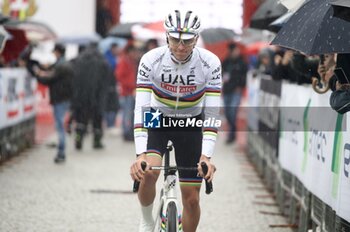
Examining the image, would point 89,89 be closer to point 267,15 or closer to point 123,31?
point 123,31

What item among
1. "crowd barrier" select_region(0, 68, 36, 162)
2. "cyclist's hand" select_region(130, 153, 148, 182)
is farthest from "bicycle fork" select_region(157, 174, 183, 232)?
"crowd barrier" select_region(0, 68, 36, 162)

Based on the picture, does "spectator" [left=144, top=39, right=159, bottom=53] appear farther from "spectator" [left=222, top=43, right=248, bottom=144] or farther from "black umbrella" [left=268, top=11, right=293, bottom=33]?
"black umbrella" [left=268, top=11, right=293, bottom=33]

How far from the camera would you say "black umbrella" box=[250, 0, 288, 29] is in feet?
34.6

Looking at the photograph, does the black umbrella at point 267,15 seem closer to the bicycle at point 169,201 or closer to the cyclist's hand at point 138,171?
the bicycle at point 169,201

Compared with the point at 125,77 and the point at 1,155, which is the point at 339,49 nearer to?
the point at 1,155

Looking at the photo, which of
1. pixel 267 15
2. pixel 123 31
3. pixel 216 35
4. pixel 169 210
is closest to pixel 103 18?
pixel 123 31

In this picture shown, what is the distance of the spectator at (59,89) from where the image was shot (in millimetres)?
14352

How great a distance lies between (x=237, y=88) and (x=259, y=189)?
6.76 m

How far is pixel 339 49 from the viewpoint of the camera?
6.22 meters

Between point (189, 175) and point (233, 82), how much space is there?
12111 mm

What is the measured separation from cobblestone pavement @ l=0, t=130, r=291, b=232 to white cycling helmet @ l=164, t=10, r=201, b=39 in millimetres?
3070

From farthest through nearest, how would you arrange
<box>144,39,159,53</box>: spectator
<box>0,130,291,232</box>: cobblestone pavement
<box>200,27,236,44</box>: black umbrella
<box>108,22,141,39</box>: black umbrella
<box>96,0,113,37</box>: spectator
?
<box>96,0,113,37</box>: spectator, <box>108,22,141,39</box>: black umbrella, <box>144,39,159,53</box>: spectator, <box>200,27,236,44</box>: black umbrella, <box>0,130,291,232</box>: cobblestone pavement

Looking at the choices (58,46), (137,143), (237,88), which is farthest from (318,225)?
(237,88)

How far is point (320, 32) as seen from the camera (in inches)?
251
